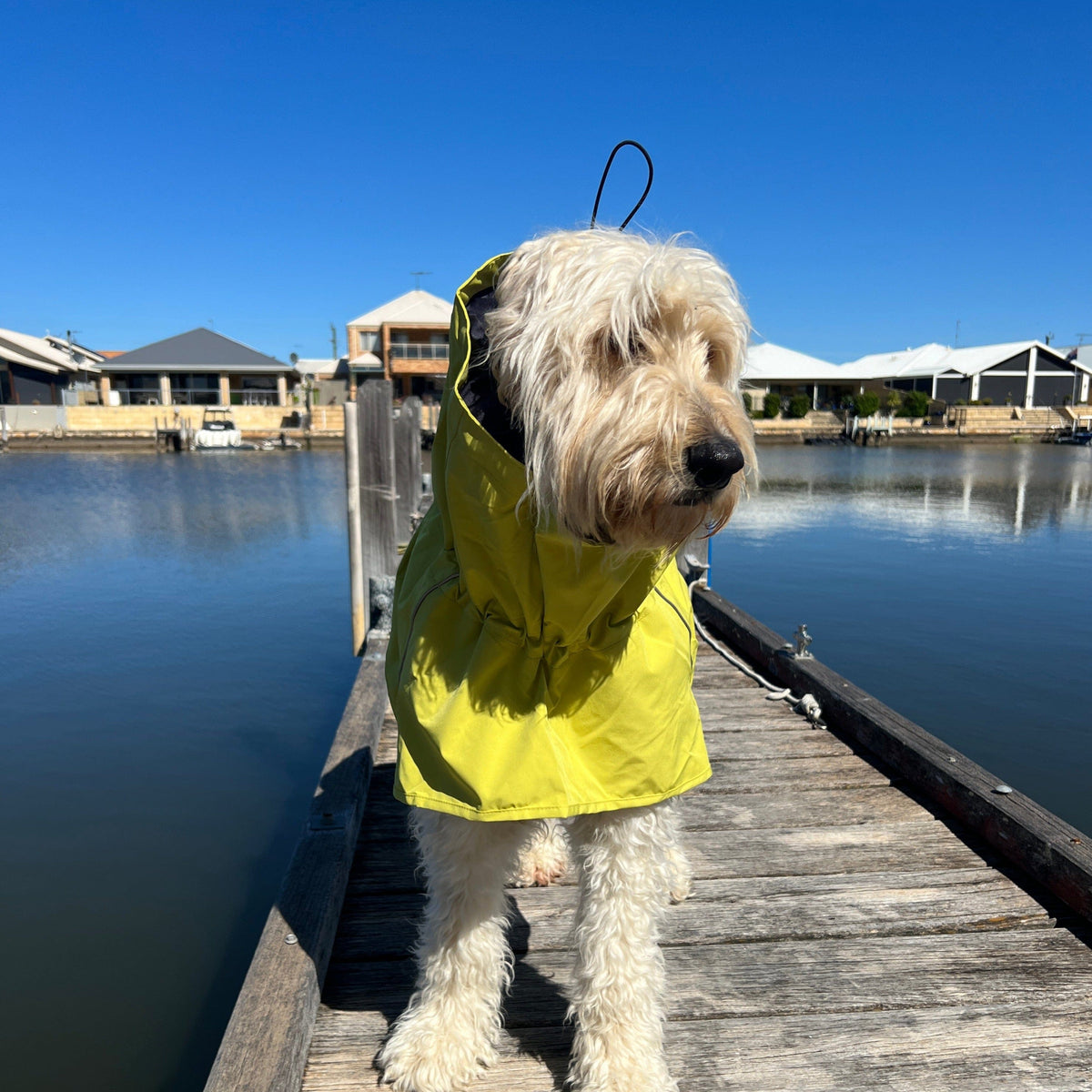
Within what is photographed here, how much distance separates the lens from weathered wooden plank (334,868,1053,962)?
257 cm

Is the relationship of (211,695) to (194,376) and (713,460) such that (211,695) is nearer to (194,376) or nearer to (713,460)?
(713,460)

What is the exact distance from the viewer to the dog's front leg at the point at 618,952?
78.1 inches

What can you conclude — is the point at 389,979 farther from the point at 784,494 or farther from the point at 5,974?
the point at 784,494

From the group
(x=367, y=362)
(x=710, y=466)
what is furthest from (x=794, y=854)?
(x=367, y=362)

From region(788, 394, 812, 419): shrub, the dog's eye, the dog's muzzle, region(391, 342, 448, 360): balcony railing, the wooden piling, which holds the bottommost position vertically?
the wooden piling

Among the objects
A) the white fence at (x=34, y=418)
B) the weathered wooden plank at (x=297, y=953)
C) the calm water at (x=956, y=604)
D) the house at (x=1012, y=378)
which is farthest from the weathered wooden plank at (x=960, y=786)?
the house at (x=1012, y=378)

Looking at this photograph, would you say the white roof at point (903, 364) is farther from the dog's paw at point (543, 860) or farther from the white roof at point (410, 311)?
the dog's paw at point (543, 860)

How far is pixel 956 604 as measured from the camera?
11.3m

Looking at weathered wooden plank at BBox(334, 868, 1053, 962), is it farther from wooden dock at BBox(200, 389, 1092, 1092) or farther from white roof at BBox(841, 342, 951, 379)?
white roof at BBox(841, 342, 951, 379)

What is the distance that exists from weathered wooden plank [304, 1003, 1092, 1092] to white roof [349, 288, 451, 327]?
180 ft

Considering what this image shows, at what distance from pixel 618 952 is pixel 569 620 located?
0.86 m

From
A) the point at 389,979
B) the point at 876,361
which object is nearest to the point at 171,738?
the point at 389,979

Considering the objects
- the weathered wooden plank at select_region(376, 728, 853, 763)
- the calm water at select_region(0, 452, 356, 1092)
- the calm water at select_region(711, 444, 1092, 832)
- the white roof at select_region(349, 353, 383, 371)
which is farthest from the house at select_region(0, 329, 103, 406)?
the weathered wooden plank at select_region(376, 728, 853, 763)

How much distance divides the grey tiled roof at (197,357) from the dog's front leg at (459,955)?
56113mm
